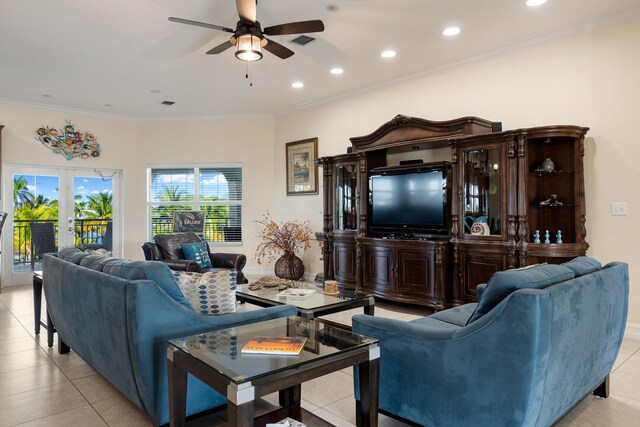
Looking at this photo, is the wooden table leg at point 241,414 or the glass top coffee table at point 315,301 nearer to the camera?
the wooden table leg at point 241,414

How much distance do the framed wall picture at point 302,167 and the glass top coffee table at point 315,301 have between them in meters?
3.37

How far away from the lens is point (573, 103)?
4.09 m

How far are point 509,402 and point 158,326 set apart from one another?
162 centimetres

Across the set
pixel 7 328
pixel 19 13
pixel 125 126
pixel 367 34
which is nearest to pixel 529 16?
pixel 367 34

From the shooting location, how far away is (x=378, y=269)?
16.5ft

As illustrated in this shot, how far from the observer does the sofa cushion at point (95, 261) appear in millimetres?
2518

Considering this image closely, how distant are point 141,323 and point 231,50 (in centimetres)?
353

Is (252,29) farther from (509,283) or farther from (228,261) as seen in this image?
(228,261)

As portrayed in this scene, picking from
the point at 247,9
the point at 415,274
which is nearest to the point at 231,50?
the point at 247,9

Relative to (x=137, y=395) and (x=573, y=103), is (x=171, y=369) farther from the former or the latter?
(x=573, y=103)

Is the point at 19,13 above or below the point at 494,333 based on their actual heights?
above

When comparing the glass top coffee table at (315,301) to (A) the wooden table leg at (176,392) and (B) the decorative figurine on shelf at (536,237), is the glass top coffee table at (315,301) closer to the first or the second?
(A) the wooden table leg at (176,392)

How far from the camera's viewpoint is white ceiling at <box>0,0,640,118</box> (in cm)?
366

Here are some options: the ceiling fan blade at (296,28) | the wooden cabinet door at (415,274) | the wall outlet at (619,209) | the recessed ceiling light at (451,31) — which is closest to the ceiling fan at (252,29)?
the ceiling fan blade at (296,28)
